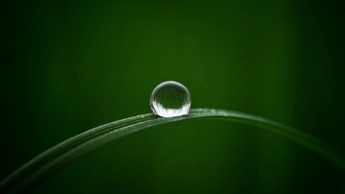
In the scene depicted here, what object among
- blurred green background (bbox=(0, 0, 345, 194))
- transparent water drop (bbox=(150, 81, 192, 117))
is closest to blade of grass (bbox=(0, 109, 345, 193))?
transparent water drop (bbox=(150, 81, 192, 117))

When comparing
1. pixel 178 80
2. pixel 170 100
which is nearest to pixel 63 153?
pixel 170 100

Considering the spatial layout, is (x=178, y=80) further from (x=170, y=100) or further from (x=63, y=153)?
(x=63, y=153)

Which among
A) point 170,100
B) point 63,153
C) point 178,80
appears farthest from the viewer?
point 178,80

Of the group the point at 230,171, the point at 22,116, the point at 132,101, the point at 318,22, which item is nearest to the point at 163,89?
the point at 132,101

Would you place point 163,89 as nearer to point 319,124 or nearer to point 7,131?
point 7,131

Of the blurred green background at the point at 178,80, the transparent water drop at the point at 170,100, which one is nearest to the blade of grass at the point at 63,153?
the transparent water drop at the point at 170,100
